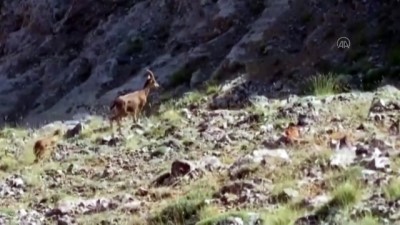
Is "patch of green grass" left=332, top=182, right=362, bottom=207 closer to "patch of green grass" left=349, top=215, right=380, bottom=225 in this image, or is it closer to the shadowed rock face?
"patch of green grass" left=349, top=215, right=380, bottom=225

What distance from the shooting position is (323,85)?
60.5ft

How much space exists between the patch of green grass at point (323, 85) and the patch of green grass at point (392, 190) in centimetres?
757

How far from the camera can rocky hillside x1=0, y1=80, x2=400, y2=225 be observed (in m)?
10.9

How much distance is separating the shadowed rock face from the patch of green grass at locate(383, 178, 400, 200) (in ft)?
29.6

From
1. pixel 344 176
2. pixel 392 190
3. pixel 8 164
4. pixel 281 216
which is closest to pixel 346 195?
pixel 392 190

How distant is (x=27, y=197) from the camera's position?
49.2ft

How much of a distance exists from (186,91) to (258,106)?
10.7ft

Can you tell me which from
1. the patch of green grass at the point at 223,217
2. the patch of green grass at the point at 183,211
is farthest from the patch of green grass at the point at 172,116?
the patch of green grass at the point at 223,217

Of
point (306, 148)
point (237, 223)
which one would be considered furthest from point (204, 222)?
point (306, 148)

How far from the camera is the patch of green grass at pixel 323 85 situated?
18.2 m

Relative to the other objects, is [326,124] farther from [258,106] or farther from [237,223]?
[237,223]

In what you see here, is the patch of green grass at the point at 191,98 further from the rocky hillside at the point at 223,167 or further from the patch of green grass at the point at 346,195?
the patch of green grass at the point at 346,195

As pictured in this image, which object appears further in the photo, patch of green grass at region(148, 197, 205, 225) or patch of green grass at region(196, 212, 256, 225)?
patch of green grass at region(148, 197, 205, 225)

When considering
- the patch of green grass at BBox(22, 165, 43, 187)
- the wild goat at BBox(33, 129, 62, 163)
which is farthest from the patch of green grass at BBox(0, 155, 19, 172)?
the patch of green grass at BBox(22, 165, 43, 187)
